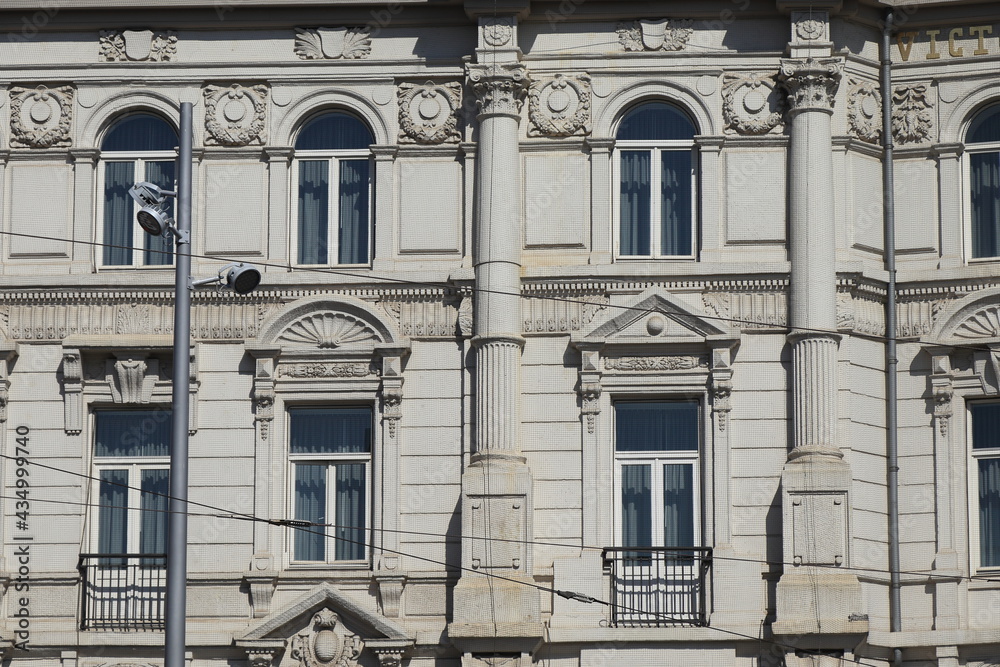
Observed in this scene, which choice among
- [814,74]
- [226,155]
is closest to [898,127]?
[814,74]

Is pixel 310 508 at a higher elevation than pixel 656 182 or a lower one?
lower

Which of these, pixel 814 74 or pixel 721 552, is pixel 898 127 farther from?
pixel 721 552

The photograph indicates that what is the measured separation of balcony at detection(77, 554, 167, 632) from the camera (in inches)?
1117

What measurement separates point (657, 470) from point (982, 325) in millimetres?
5509

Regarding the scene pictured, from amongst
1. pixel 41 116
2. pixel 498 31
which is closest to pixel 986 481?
pixel 498 31

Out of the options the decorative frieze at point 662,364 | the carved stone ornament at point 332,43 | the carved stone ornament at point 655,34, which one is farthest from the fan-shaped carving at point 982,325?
the carved stone ornament at point 332,43

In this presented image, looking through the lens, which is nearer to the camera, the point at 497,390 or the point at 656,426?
the point at 497,390

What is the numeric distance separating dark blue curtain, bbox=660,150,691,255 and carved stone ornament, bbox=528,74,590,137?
4.68ft

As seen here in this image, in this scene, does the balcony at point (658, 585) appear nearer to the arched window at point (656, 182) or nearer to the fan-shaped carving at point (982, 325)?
the arched window at point (656, 182)

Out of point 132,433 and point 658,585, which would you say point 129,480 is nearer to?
point 132,433

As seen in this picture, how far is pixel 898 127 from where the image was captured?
98.4ft

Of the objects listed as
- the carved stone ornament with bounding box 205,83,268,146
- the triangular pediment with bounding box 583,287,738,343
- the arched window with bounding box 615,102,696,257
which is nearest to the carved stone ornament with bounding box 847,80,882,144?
the arched window with bounding box 615,102,696,257

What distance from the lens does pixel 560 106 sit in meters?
29.7

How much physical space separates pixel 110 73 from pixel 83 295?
145 inches
